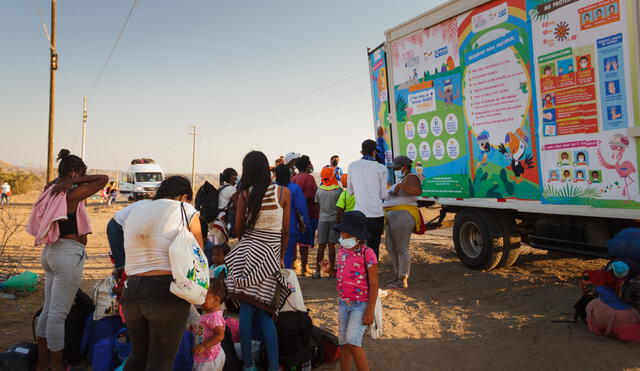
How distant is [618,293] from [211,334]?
3.79 meters

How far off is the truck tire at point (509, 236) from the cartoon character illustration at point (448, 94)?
76.9 inches

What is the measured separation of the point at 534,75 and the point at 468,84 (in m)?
1.14

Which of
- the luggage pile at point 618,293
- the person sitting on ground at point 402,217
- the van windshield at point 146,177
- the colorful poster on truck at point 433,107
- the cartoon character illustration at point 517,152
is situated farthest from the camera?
the van windshield at point 146,177

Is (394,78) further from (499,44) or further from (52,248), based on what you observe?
(52,248)

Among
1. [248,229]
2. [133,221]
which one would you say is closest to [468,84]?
[248,229]

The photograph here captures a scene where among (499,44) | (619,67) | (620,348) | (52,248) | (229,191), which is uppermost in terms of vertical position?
(499,44)

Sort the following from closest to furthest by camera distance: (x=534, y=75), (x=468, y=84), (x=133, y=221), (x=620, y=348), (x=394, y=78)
A: (x=133, y=221)
(x=620, y=348)
(x=534, y=75)
(x=468, y=84)
(x=394, y=78)

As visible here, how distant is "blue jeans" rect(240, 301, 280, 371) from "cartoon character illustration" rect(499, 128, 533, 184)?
13.8 feet

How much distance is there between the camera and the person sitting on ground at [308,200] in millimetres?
7203

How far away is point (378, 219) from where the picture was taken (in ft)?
19.3

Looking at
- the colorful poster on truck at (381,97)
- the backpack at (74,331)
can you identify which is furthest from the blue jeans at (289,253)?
the colorful poster on truck at (381,97)

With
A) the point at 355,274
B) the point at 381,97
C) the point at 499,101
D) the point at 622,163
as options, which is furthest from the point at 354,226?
the point at 381,97

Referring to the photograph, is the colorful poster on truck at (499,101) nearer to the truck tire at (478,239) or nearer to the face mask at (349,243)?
the truck tire at (478,239)

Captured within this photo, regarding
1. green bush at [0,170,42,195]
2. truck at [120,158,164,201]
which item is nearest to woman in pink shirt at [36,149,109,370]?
truck at [120,158,164,201]
